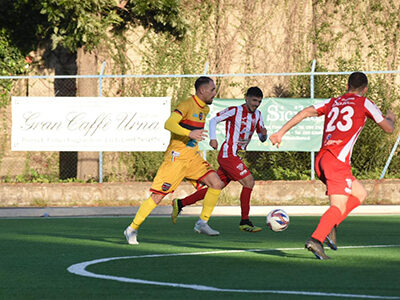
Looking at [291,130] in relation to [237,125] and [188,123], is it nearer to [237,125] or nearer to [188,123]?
[237,125]

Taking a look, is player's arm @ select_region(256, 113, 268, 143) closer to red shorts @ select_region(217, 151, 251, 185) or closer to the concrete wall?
red shorts @ select_region(217, 151, 251, 185)

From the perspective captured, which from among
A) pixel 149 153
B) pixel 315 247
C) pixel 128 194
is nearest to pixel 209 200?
pixel 315 247

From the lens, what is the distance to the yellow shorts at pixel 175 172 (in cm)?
1112

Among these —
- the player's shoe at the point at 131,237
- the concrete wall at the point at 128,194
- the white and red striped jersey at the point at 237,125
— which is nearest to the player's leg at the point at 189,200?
the white and red striped jersey at the point at 237,125

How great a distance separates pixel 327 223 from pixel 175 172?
10.3 feet

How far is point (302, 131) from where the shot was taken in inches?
752

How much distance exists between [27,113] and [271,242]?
9.66 m

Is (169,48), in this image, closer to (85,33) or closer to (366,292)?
(85,33)

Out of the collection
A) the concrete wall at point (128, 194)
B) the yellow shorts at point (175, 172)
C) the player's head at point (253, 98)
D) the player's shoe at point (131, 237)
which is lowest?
the concrete wall at point (128, 194)

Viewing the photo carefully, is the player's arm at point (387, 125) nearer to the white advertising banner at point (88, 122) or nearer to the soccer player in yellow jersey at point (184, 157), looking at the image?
the soccer player in yellow jersey at point (184, 157)

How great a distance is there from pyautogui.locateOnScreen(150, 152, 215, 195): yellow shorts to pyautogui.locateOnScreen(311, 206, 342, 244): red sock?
2899 millimetres

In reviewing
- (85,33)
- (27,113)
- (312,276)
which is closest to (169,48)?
(85,33)

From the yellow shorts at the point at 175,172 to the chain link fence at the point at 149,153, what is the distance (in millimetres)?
7714

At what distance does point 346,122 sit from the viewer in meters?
8.95
